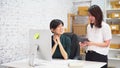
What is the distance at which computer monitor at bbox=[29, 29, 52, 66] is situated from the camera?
2207 millimetres

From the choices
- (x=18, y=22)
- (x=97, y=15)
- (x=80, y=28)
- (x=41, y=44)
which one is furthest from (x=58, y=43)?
(x=80, y=28)

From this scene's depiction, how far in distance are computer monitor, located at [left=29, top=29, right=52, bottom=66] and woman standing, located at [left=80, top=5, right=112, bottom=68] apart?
787 mm

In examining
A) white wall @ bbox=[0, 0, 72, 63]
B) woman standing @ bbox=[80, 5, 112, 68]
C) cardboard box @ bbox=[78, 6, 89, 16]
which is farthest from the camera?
cardboard box @ bbox=[78, 6, 89, 16]

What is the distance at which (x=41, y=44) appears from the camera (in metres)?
2.27

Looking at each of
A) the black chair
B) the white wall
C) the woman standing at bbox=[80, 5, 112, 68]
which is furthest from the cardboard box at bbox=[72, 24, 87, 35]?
the woman standing at bbox=[80, 5, 112, 68]

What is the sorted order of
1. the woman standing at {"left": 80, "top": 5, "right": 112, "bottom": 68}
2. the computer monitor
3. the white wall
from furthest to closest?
1. the white wall
2. the woman standing at {"left": 80, "top": 5, "right": 112, "bottom": 68}
3. the computer monitor

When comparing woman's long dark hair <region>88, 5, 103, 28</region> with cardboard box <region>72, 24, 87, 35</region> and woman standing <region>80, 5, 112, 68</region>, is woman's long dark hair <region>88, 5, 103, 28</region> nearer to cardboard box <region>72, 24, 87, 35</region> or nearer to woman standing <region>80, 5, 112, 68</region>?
woman standing <region>80, 5, 112, 68</region>

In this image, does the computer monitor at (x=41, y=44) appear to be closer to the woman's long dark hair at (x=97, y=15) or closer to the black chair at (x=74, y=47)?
the woman's long dark hair at (x=97, y=15)

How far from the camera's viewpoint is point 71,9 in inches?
202

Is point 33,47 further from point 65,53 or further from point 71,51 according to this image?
point 71,51

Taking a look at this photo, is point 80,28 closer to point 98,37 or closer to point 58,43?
point 98,37

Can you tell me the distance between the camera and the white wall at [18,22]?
3.14m

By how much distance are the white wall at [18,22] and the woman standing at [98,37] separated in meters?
1.28

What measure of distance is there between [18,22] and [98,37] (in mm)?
A: 1468
